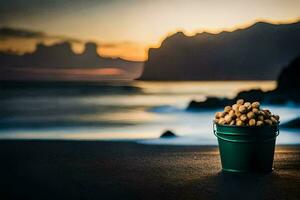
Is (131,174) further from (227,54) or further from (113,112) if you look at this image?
(227,54)

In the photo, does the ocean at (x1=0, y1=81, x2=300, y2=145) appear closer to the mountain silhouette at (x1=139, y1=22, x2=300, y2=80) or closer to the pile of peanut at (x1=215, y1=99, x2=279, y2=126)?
the mountain silhouette at (x1=139, y1=22, x2=300, y2=80)

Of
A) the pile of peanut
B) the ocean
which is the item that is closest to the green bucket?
the pile of peanut

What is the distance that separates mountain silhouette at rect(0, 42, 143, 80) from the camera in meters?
7.68

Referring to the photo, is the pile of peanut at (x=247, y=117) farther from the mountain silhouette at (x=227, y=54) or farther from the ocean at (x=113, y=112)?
the mountain silhouette at (x=227, y=54)

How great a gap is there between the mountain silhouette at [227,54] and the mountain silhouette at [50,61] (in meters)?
0.38

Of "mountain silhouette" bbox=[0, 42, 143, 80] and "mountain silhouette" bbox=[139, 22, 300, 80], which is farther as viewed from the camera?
"mountain silhouette" bbox=[0, 42, 143, 80]

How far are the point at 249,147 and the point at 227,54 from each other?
256 cm

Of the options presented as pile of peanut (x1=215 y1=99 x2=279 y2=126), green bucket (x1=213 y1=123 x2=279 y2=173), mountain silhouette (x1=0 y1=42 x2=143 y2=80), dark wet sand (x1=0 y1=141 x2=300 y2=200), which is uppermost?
mountain silhouette (x1=0 y1=42 x2=143 y2=80)

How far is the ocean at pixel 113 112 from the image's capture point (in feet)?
24.5

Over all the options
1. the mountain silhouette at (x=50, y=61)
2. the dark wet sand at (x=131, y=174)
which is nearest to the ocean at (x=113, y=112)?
the mountain silhouette at (x=50, y=61)

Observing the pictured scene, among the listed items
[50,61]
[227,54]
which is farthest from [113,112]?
[227,54]

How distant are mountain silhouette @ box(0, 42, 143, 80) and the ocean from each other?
10.2 inches

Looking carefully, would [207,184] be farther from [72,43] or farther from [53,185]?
[72,43]

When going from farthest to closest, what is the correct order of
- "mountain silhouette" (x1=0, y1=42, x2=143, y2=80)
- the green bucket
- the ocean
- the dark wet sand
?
"mountain silhouette" (x1=0, y1=42, x2=143, y2=80) < the ocean < the green bucket < the dark wet sand
